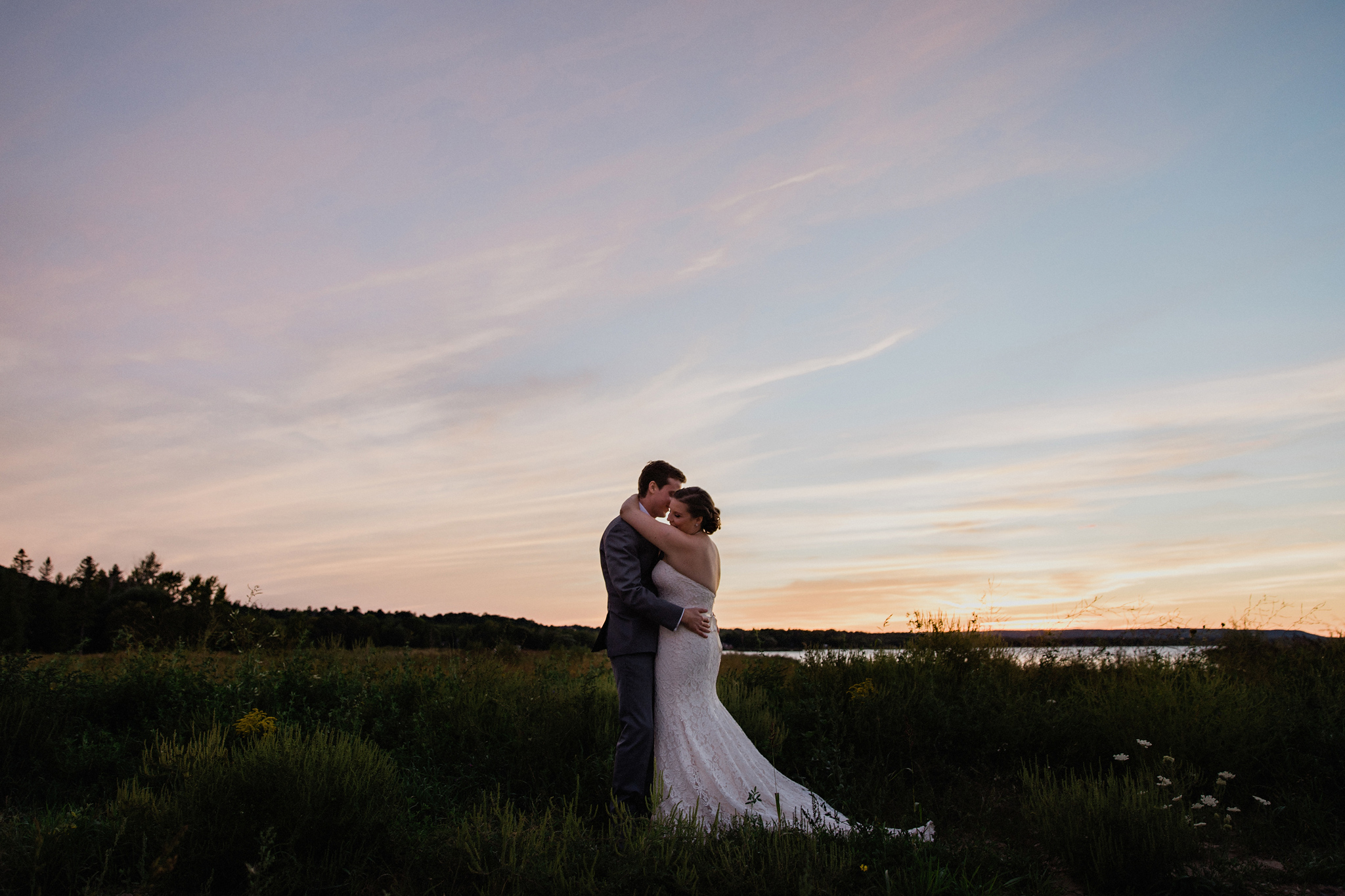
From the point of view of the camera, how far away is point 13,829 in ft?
15.1

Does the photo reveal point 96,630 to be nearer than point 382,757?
No

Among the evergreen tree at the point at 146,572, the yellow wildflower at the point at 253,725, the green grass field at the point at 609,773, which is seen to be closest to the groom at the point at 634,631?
the green grass field at the point at 609,773

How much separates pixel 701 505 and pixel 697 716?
4.76ft

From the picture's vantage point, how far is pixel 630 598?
5.36m

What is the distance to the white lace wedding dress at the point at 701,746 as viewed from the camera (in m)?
5.23

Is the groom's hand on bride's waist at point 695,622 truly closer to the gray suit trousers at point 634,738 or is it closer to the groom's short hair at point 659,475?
the gray suit trousers at point 634,738

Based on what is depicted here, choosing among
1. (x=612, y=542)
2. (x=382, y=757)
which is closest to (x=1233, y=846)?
(x=612, y=542)

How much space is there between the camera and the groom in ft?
17.4

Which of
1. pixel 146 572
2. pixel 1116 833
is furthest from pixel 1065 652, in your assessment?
pixel 146 572

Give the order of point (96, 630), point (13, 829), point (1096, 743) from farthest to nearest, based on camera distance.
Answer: point (96, 630) < point (1096, 743) < point (13, 829)

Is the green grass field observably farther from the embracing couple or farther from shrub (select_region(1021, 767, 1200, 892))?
the embracing couple

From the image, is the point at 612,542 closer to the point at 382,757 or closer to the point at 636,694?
the point at 636,694

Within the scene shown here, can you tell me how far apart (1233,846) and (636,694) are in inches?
170

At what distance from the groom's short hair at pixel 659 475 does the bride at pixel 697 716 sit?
0.47 ft
